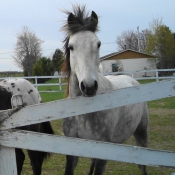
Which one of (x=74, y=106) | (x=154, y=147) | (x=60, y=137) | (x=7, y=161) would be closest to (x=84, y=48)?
(x=74, y=106)

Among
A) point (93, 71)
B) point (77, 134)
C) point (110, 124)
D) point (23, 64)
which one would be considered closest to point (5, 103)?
point (77, 134)

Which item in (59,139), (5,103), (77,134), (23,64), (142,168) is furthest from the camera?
(23,64)

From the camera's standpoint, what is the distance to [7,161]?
187 cm

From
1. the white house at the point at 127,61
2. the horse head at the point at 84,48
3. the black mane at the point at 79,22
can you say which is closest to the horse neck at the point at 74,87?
the horse head at the point at 84,48

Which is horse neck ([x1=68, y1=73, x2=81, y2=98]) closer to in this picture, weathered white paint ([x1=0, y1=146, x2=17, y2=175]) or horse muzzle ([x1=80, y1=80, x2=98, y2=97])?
horse muzzle ([x1=80, y1=80, x2=98, y2=97])

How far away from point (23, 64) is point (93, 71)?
135 feet

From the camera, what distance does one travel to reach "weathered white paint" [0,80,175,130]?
1.85 metres

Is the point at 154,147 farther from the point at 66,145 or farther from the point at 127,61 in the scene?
the point at 127,61

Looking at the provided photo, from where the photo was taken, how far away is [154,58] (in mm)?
34125

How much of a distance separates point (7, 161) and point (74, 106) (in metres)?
0.62

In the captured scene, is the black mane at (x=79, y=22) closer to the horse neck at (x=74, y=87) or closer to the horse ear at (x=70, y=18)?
the horse ear at (x=70, y=18)

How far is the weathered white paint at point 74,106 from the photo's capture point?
185 cm

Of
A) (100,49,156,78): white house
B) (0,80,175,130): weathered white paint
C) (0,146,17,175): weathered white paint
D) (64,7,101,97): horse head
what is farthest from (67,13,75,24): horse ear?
(100,49,156,78): white house

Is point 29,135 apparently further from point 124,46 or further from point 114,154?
point 124,46
